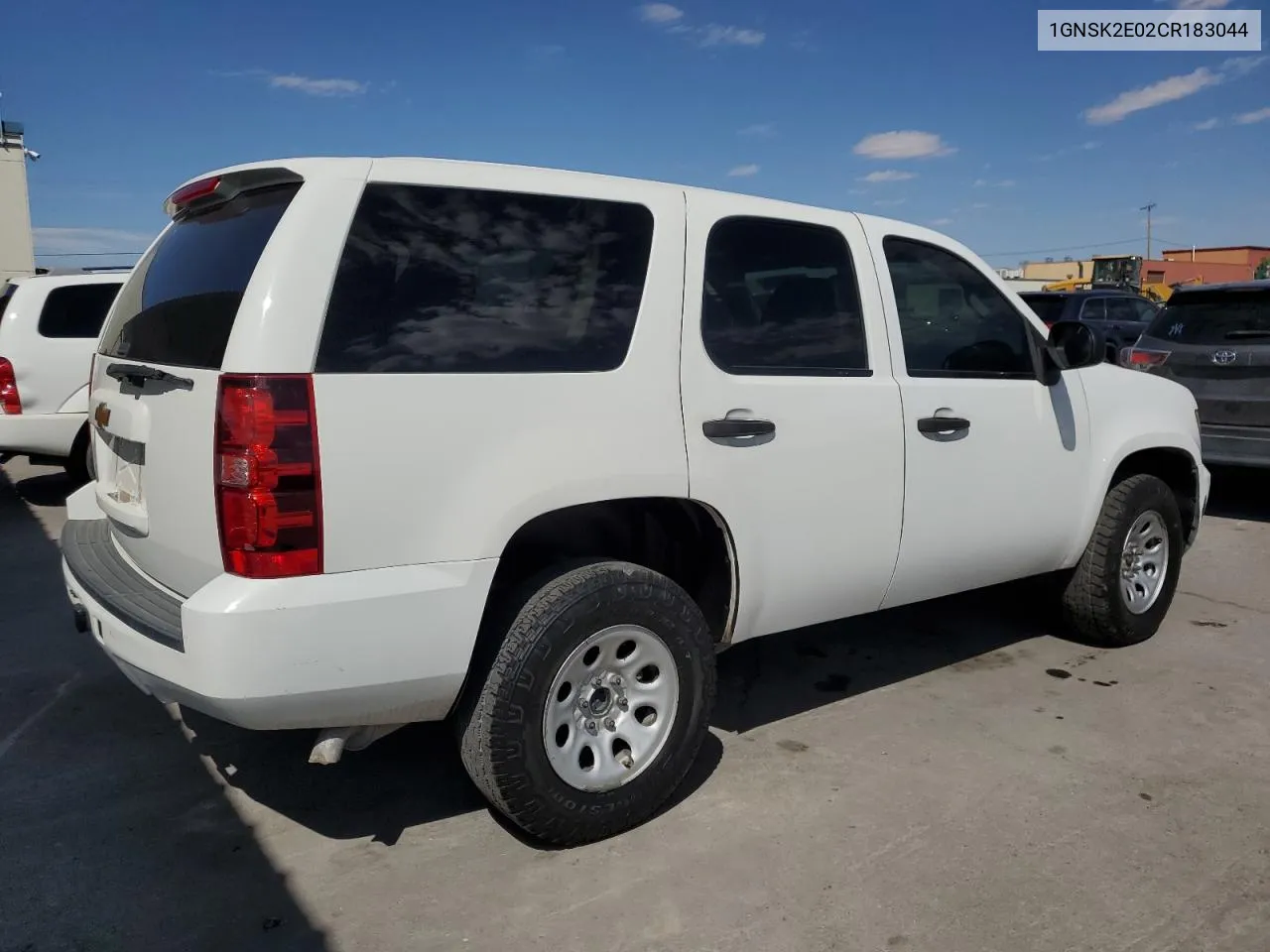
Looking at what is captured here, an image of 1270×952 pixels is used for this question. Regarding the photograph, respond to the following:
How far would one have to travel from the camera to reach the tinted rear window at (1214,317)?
745 centimetres

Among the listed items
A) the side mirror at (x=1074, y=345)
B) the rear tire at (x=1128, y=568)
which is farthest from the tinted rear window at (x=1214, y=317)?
the side mirror at (x=1074, y=345)

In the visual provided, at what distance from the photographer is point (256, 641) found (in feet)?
7.94

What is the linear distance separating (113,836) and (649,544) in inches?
75.3

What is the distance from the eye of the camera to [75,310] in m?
7.94

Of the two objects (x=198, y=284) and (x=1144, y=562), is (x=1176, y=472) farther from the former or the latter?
(x=198, y=284)

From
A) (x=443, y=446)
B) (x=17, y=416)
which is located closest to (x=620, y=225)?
(x=443, y=446)

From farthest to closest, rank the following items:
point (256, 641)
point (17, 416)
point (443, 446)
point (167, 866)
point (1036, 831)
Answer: point (17, 416) → point (1036, 831) → point (167, 866) → point (443, 446) → point (256, 641)

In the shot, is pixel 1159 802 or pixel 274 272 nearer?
pixel 274 272

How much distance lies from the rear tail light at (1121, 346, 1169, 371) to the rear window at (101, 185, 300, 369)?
730 cm

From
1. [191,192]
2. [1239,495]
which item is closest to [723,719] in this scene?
[191,192]

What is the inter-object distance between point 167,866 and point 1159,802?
10.4 ft

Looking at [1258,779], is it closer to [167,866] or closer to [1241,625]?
[1241,625]

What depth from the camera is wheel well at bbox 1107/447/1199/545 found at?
4.86 meters

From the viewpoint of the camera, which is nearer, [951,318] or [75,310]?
[951,318]
